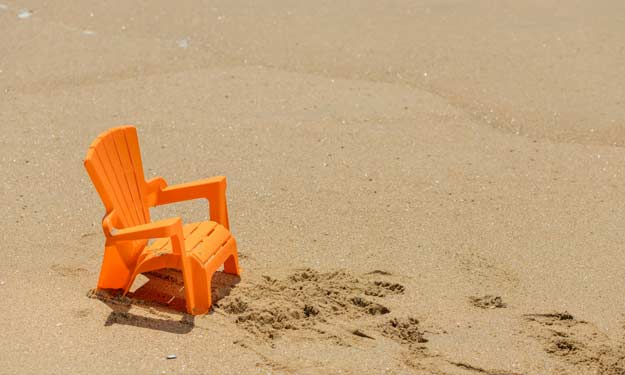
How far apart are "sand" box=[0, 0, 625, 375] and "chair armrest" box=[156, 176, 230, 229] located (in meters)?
0.37

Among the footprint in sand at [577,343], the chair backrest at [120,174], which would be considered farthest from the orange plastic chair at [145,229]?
the footprint in sand at [577,343]

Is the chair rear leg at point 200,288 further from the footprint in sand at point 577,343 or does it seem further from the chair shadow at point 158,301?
the footprint in sand at point 577,343

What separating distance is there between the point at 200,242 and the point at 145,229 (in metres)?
0.44

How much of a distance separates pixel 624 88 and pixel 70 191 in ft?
15.0

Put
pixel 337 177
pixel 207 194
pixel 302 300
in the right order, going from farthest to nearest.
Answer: pixel 337 177 → pixel 207 194 → pixel 302 300

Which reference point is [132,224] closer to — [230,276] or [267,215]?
[230,276]

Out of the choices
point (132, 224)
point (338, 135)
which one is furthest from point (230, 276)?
point (338, 135)

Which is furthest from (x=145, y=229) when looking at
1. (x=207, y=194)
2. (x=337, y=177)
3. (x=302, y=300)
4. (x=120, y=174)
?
(x=337, y=177)

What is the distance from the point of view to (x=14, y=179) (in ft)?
22.9

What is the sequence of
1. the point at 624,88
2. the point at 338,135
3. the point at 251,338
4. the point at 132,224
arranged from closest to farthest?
1. the point at 251,338
2. the point at 132,224
3. the point at 338,135
4. the point at 624,88

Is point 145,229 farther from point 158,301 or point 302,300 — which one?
point 302,300

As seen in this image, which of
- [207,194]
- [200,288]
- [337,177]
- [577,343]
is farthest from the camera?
[337,177]

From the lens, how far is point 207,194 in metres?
5.83

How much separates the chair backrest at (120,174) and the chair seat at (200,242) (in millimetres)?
198
